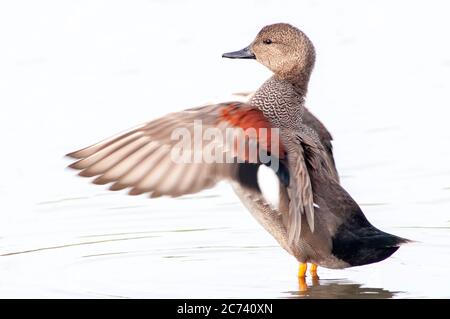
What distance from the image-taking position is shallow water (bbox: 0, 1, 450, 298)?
24.2ft

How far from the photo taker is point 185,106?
10367 millimetres

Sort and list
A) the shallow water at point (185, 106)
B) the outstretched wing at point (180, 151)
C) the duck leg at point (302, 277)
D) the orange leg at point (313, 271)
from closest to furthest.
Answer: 1. the outstretched wing at point (180, 151)
2. the duck leg at point (302, 277)
3. the shallow water at point (185, 106)
4. the orange leg at point (313, 271)

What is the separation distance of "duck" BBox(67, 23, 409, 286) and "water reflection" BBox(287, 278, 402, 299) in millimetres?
156

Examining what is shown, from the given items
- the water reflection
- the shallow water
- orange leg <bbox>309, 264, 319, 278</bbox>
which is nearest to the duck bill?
the shallow water

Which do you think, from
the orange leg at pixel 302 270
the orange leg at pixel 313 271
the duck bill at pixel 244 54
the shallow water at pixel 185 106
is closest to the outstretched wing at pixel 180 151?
the shallow water at pixel 185 106

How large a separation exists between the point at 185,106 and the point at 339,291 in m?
3.58

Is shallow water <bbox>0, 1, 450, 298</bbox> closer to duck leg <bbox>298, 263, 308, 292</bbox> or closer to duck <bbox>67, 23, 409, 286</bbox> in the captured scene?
duck leg <bbox>298, 263, 308, 292</bbox>

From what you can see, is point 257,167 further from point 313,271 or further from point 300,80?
point 313,271

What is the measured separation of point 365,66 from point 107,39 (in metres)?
2.52

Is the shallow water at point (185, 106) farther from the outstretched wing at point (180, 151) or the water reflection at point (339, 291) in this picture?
the outstretched wing at point (180, 151)

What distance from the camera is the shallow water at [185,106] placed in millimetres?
7391

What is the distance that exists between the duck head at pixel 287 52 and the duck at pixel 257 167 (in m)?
0.29

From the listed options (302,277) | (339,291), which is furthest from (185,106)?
(339,291)
